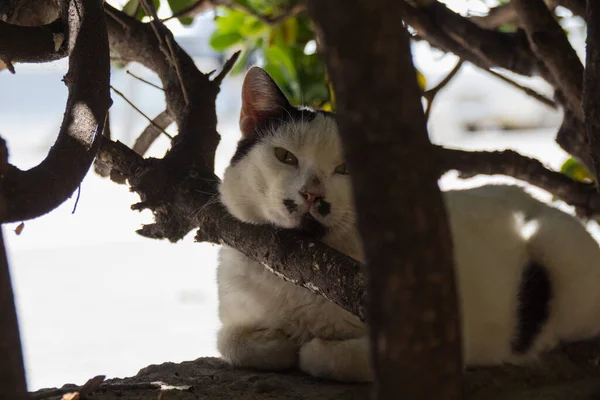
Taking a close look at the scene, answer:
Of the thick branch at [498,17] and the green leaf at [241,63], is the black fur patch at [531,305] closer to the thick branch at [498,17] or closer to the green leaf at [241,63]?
the thick branch at [498,17]

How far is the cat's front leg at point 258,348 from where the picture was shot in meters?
1.72

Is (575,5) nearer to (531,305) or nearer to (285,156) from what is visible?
(531,305)

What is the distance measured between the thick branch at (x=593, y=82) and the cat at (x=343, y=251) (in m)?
0.53

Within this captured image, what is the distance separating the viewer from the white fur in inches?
65.6

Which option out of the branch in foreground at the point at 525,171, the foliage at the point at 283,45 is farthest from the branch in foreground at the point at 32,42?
the branch in foreground at the point at 525,171

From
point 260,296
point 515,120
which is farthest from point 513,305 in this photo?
point 515,120

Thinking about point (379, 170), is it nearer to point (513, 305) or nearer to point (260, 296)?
point (260, 296)

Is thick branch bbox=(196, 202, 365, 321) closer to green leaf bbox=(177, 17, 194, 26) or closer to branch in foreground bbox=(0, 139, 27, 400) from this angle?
branch in foreground bbox=(0, 139, 27, 400)

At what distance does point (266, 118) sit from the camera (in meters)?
1.99

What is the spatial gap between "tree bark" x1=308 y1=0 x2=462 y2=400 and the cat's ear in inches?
46.4

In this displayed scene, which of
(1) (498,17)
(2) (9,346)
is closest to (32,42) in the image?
(2) (9,346)

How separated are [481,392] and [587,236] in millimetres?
835

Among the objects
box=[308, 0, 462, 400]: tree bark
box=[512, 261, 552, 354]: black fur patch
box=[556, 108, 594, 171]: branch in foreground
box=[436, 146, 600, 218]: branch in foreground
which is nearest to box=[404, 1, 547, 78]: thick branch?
box=[556, 108, 594, 171]: branch in foreground

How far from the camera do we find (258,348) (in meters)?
1.74
